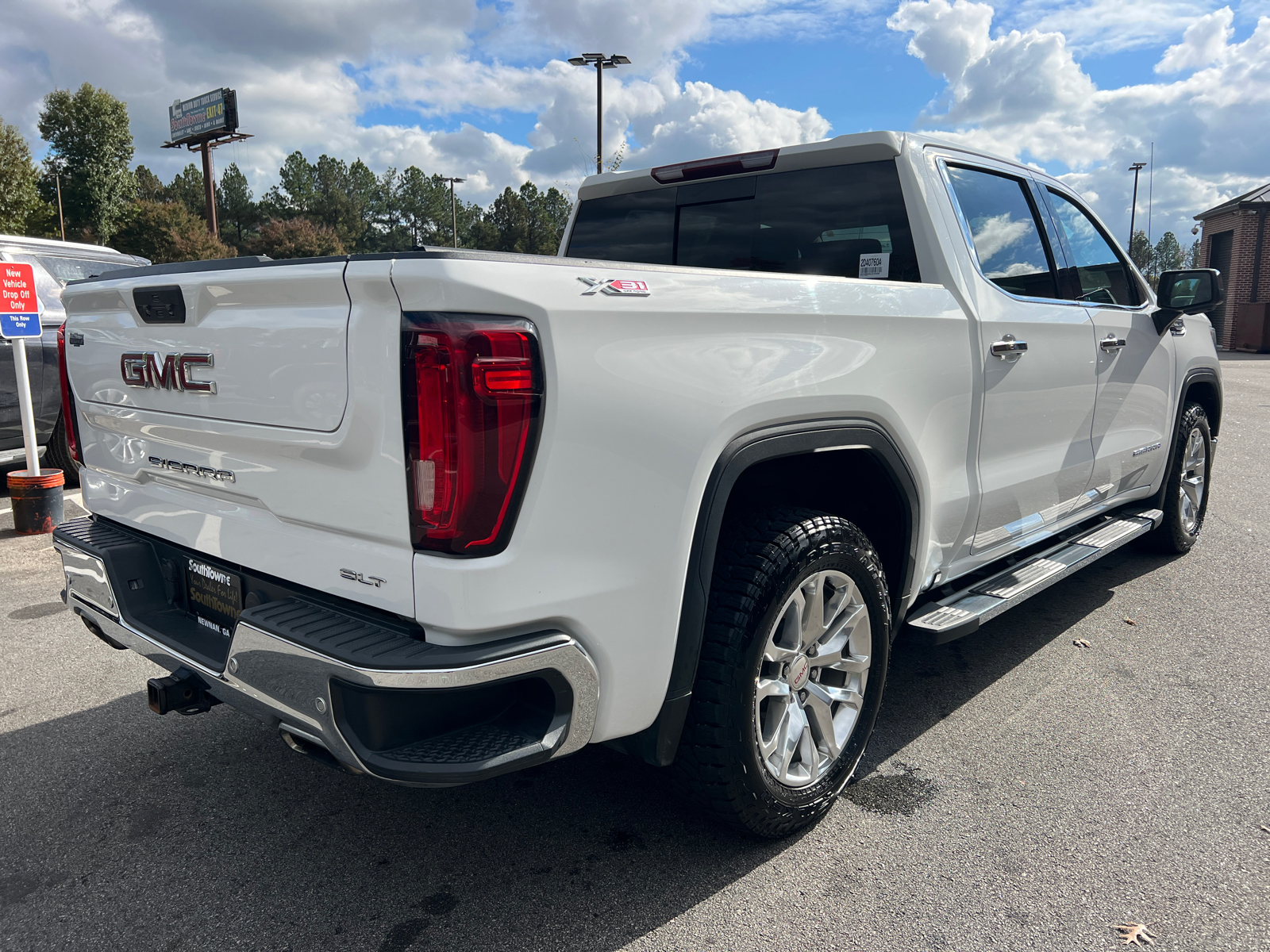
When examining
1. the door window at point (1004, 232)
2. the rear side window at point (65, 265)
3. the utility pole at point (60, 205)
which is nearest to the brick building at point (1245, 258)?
the door window at point (1004, 232)

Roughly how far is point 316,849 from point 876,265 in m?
2.58

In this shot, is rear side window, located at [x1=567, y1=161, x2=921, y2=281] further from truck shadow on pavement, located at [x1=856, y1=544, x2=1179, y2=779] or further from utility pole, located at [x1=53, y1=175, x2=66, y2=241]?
utility pole, located at [x1=53, y1=175, x2=66, y2=241]

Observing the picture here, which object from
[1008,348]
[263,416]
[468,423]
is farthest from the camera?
[1008,348]

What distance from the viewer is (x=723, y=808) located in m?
2.33

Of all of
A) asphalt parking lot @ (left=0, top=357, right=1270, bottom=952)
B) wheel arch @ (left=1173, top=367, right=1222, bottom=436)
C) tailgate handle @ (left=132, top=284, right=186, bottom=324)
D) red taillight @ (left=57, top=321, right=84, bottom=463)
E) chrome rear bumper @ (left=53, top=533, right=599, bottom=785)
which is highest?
tailgate handle @ (left=132, top=284, right=186, bottom=324)

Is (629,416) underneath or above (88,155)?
underneath

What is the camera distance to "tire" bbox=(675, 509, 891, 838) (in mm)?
2246

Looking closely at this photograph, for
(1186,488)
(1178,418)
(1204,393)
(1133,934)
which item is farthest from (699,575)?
(1204,393)

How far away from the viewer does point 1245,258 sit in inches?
1188

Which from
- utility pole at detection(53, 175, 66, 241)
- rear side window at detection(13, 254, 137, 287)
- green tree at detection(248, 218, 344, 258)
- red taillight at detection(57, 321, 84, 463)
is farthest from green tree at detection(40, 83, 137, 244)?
red taillight at detection(57, 321, 84, 463)

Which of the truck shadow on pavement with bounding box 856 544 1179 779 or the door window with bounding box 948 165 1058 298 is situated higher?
the door window with bounding box 948 165 1058 298

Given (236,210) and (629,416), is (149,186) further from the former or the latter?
(629,416)

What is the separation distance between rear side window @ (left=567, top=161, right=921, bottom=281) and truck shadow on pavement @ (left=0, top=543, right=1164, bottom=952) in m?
1.72

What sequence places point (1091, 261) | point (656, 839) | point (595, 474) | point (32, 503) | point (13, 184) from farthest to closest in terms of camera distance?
1. point (13, 184)
2. point (32, 503)
3. point (1091, 261)
4. point (656, 839)
5. point (595, 474)
